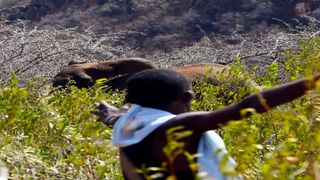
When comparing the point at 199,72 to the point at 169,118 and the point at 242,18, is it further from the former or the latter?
the point at 242,18

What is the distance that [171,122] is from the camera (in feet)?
7.66

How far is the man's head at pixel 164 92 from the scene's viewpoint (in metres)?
2.51

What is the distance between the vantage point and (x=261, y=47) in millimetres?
9281

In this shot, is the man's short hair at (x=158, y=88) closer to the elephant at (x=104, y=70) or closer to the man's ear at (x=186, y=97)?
the man's ear at (x=186, y=97)

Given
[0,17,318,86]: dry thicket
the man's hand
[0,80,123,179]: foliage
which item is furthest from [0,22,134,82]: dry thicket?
the man's hand

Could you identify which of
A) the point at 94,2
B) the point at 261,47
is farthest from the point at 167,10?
the point at 261,47

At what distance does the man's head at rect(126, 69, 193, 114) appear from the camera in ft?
8.22

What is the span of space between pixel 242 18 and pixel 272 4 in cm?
84

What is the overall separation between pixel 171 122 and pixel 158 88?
0.21 metres

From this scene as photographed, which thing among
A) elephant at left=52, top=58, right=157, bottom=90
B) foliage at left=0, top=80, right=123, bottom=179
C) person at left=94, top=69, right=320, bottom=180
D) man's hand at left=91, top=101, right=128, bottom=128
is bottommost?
elephant at left=52, top=58, right=157, bottom=90

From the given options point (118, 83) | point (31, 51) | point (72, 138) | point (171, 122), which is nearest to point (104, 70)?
point (118, 83)

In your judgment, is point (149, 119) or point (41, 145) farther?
point (41, 145)

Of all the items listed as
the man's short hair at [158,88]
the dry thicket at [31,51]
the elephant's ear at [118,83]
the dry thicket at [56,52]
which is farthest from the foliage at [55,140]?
the elephant's ear at [118,83]

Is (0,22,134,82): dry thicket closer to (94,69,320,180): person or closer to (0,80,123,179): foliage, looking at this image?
(0,80,123,179): foliage
